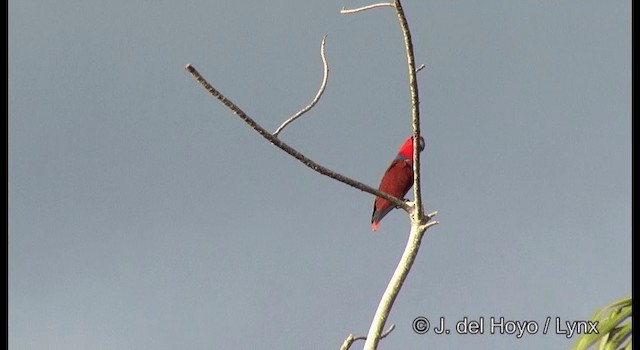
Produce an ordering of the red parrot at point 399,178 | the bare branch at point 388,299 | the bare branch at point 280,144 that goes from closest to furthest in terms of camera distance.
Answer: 1. the bare branch at point 280,144
2. the bare branch at point 388,299
3. the red parrot at point 399,178

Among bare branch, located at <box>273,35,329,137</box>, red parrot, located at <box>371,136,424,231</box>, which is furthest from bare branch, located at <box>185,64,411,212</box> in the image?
red parrot, located at <box>371,136,424,231</box>

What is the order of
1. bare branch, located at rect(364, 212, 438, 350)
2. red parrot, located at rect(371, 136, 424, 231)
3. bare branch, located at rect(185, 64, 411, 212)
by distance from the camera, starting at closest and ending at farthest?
bare branch, located at rect(185, 64, 411, 212), bare branch, located at rect(364, 212, 438, 350), red parrot, located at rect(371, 136, 424, 231)

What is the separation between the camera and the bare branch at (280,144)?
3.27 meters

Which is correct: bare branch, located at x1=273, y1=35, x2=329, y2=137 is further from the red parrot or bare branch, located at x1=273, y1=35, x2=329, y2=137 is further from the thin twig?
the red parrot

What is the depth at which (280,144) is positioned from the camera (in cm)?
346

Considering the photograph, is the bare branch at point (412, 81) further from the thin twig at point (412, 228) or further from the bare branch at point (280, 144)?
the bare branch at point (280, 144)

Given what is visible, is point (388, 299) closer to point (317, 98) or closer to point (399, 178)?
point (317, 98)

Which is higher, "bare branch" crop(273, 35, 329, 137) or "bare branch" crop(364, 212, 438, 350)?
"bare branch" crop(273, 35, 329, 137)

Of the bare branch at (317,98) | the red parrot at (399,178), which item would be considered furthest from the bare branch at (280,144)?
the red parrot at (399,178)

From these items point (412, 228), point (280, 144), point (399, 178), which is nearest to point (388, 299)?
point (412, 228)

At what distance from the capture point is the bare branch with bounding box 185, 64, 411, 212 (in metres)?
3.27

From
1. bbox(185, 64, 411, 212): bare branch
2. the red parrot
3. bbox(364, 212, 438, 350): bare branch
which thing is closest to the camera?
bbox(185, 64, 411, 212): bare branch
